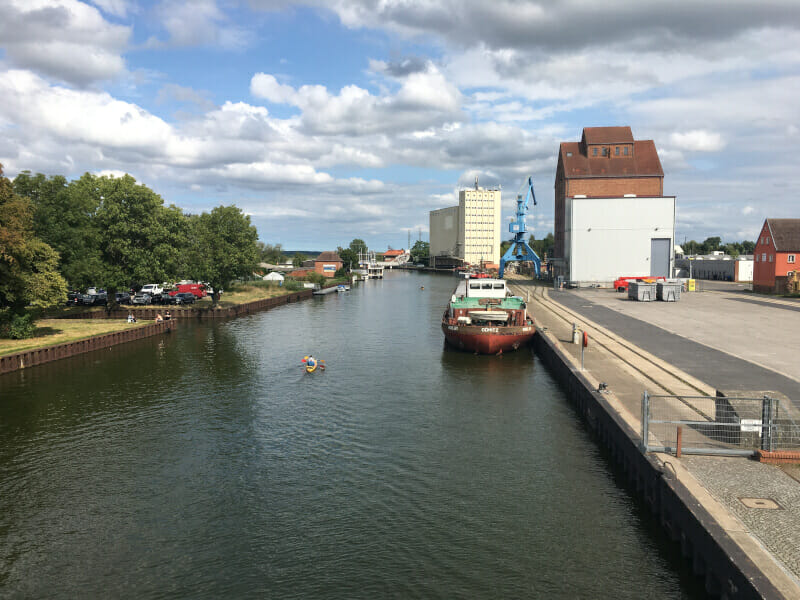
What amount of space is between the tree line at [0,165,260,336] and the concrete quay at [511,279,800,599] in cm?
3786

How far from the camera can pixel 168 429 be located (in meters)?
24.0

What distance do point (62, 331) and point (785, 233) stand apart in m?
86.3

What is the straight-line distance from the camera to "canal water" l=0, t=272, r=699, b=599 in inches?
510

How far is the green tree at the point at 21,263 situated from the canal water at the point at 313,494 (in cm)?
963

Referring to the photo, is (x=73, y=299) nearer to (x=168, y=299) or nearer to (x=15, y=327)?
(x=168, y=299)

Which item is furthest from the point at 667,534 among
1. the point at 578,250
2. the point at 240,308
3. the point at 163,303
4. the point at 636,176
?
the point at 636,176

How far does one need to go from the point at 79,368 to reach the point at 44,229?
21145 millimetres

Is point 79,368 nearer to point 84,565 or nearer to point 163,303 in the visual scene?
point 84,565

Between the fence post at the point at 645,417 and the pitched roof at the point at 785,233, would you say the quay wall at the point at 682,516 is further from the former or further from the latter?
the pitched roof at the point at 785,233

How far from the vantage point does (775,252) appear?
237ft

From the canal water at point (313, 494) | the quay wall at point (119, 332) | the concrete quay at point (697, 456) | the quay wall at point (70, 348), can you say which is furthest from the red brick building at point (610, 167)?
the canal water at point (313, 494)

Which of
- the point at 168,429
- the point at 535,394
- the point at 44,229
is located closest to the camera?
the point at 168,429

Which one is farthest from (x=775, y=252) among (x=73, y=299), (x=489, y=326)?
(x=73, y=299)

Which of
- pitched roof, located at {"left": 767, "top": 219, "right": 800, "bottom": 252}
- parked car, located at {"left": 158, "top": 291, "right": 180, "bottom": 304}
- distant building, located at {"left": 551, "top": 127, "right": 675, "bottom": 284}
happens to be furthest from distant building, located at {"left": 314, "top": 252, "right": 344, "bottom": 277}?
pitched roof, located at {"left": 767, "top": 219, "right": 800, "bottom": 252}
